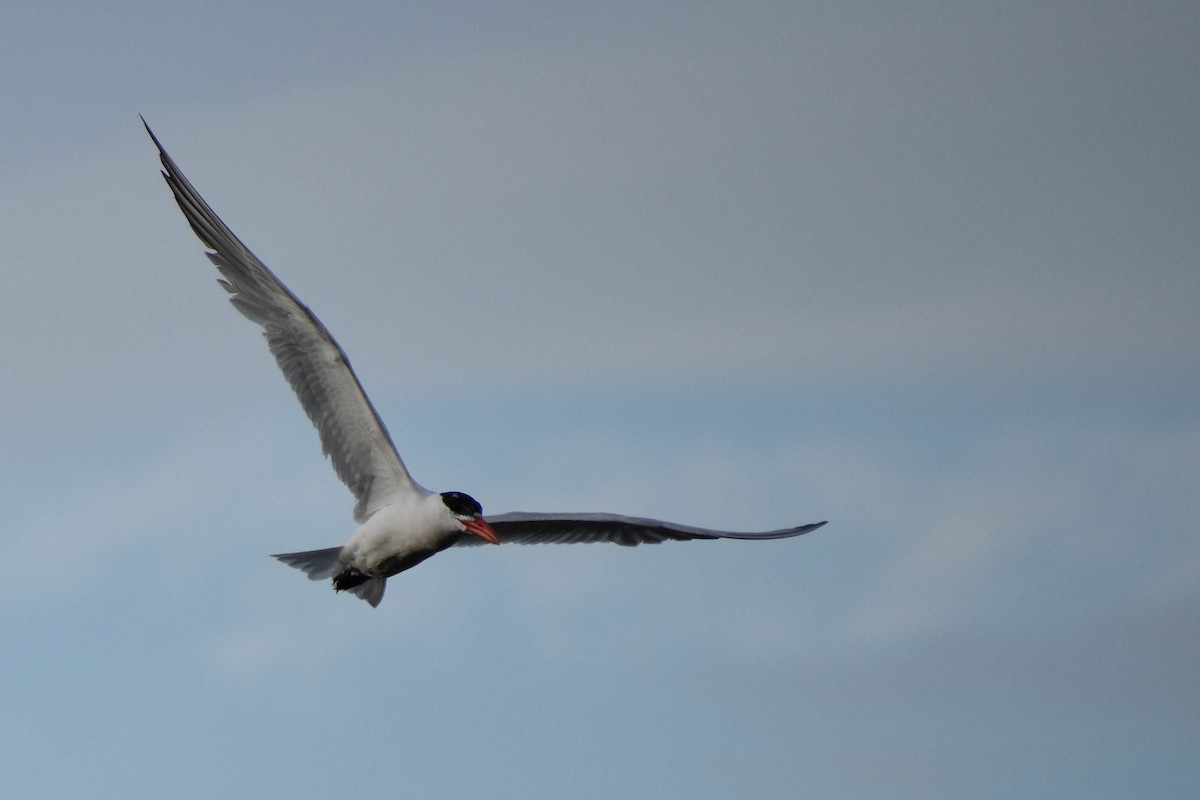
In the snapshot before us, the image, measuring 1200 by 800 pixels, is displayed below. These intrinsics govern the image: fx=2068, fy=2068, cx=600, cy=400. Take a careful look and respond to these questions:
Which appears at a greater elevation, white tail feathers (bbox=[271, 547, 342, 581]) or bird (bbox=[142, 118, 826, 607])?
bird (bbox=[142, 118, 826, 607])

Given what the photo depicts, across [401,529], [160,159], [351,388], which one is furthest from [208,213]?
[401,529]

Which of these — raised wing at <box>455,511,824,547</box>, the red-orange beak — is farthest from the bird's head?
raised wing at <box>455,511,824,547</box>

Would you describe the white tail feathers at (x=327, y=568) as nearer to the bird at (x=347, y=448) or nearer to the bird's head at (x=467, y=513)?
the bird at (x=347, y=448)

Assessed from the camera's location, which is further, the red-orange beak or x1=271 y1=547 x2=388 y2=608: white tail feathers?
x1=271 y1=547 x2=388 y2=608: white tail feathers

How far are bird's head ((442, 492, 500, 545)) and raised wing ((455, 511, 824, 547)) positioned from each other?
121cm

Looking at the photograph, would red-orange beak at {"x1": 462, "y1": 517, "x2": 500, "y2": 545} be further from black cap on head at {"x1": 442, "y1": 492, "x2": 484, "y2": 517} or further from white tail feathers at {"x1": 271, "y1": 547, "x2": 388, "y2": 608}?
white tail feathers at {"x1": 271, "y1": 547, "x2": 388, "y2": 608}

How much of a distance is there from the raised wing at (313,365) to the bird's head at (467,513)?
78cm

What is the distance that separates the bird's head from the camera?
22234 mm

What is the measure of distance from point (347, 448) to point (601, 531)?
3.45 m

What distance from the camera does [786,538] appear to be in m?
24.7

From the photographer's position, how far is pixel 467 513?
22.3 metres

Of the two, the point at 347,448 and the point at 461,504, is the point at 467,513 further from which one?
the point at 347,448

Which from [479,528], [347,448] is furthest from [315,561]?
[479,528]

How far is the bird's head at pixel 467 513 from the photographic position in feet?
72.9
